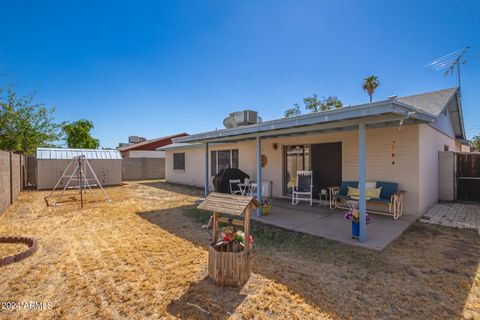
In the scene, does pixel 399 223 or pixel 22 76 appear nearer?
pixel 399 223

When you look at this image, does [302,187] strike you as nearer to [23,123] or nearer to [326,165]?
[326,165]

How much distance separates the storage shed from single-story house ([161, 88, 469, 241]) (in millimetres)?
7489

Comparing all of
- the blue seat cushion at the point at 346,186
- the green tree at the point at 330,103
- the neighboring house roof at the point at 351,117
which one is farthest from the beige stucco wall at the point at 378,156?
the green tree at the point at 330,103

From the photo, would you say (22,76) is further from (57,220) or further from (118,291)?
(118,291)

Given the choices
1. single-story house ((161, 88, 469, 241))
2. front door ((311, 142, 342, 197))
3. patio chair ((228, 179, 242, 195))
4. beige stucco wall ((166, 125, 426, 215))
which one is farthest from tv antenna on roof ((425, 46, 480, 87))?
patio chair ((228, 179, 242, 195))

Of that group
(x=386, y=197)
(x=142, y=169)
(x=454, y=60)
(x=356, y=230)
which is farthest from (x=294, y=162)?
(x=142, y=169)

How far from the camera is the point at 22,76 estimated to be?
13.7 m

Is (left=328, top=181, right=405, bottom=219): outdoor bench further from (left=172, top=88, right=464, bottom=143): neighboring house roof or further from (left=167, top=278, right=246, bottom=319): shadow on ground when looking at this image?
(left=167, top=278, right=246, bottom=319): shadow on ground

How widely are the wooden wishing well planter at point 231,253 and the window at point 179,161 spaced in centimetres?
1131

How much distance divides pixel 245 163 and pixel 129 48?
21.3 feet

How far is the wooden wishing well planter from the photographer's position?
2.67m

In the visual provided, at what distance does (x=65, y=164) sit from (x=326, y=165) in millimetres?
13590

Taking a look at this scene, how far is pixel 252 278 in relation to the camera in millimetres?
2883

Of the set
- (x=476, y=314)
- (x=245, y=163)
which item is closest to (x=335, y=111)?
(x=476, y=314)
